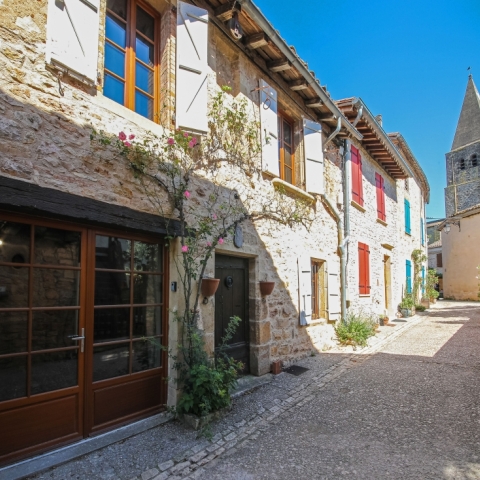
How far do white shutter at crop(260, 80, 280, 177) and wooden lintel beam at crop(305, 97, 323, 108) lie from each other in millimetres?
1223

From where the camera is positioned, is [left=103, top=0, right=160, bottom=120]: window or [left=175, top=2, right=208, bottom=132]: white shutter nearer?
[left=103, top=0, right=160, bottom=120]: window

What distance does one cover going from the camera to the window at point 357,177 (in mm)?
8368

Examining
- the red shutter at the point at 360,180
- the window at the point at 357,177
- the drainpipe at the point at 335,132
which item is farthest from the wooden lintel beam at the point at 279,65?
the red shutter at the point at 360,180

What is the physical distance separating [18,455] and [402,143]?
13.3m

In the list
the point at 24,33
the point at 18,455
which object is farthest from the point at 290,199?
the point at 18,455

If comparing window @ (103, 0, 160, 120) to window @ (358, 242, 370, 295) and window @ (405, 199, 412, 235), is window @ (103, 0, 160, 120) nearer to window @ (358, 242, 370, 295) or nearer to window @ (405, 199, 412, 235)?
window @ (358, 242, 370, 295)

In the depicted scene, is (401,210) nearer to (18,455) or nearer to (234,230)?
(234,230)

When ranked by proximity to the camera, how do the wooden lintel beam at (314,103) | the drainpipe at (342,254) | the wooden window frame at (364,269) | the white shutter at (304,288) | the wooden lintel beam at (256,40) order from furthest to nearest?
the wooden window frame at (364,269)
the drainpipe at (342,254)
the wooden lintel beam at (314,103)
the white shutter at (304,288)
the wooden lintel beam at (256,40)

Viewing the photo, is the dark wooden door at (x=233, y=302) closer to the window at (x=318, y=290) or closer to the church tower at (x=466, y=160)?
the window at (x=318, y=290)

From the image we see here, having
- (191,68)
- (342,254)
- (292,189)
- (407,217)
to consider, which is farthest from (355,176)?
(407,217)

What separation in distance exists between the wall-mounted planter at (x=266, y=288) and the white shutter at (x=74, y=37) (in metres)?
3.21

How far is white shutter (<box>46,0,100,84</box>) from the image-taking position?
9.21 ft

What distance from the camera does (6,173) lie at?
2488 millimetres

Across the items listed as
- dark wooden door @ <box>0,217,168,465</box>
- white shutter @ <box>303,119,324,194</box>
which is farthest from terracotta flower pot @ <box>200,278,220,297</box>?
white shutter @ <box>303,119,324,194</box>
